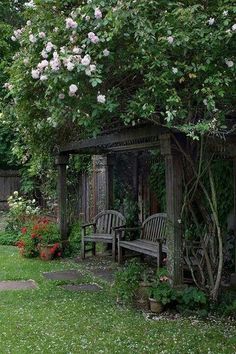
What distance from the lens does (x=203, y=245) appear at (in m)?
5.62

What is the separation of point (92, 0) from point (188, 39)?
35.0 inches

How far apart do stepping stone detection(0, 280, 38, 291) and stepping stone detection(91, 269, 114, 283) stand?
3.53 ft

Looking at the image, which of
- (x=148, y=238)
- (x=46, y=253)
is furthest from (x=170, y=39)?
(x=46, y=253)

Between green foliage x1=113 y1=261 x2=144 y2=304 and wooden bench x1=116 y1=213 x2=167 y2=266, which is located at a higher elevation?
wooden bench x1=116 y1=213 x2=167 y2=266

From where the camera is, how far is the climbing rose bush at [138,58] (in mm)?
4035

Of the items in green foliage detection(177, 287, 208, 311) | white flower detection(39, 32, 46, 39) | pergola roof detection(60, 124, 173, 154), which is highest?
white flower detection(39, 32, 46, 39)

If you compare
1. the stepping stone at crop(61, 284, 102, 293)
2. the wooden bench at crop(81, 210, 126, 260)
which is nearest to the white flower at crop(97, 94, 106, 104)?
the stepping stone at crop(61, 284, 102, 293)

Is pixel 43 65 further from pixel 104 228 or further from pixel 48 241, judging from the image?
pixel 104 228

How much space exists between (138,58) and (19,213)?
26.7 ft

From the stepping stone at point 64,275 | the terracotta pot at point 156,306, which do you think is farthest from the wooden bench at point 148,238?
the terracotta pot at point 156,306

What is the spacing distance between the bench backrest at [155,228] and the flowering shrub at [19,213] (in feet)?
12.4

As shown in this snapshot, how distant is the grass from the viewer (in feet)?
13.9

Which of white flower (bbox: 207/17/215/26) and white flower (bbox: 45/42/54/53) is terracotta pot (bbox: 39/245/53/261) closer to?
white flower (bbox: 45/42/54/53)

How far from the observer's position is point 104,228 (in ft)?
31.6
